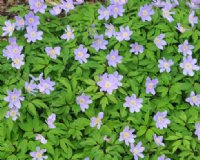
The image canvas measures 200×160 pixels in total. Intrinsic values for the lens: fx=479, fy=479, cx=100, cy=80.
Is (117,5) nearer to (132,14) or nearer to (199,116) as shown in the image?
(132,14)

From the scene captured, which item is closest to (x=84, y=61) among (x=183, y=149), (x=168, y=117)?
(x=168, y=117)

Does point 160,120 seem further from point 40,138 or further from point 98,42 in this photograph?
point 40,138

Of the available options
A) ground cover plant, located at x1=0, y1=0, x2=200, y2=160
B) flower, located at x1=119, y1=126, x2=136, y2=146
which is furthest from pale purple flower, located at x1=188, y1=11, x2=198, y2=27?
flower, located at x1=119, y1=126, x2=136, y2=146

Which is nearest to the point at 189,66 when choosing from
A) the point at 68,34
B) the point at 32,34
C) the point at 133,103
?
the point at 133,103

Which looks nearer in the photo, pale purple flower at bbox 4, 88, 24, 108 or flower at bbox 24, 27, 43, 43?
pale purple flower at bbox 4, 88, 24, 108

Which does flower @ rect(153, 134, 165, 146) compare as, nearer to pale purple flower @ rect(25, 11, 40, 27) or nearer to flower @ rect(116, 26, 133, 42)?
flower @ rect(116, 26, 133, 42)

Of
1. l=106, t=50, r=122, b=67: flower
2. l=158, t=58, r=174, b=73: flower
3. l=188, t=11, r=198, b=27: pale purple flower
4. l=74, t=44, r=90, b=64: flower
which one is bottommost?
l=158, t=58, r=174, b=73: flower

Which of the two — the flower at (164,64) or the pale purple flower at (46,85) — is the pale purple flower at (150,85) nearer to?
the flower at (164,64)
